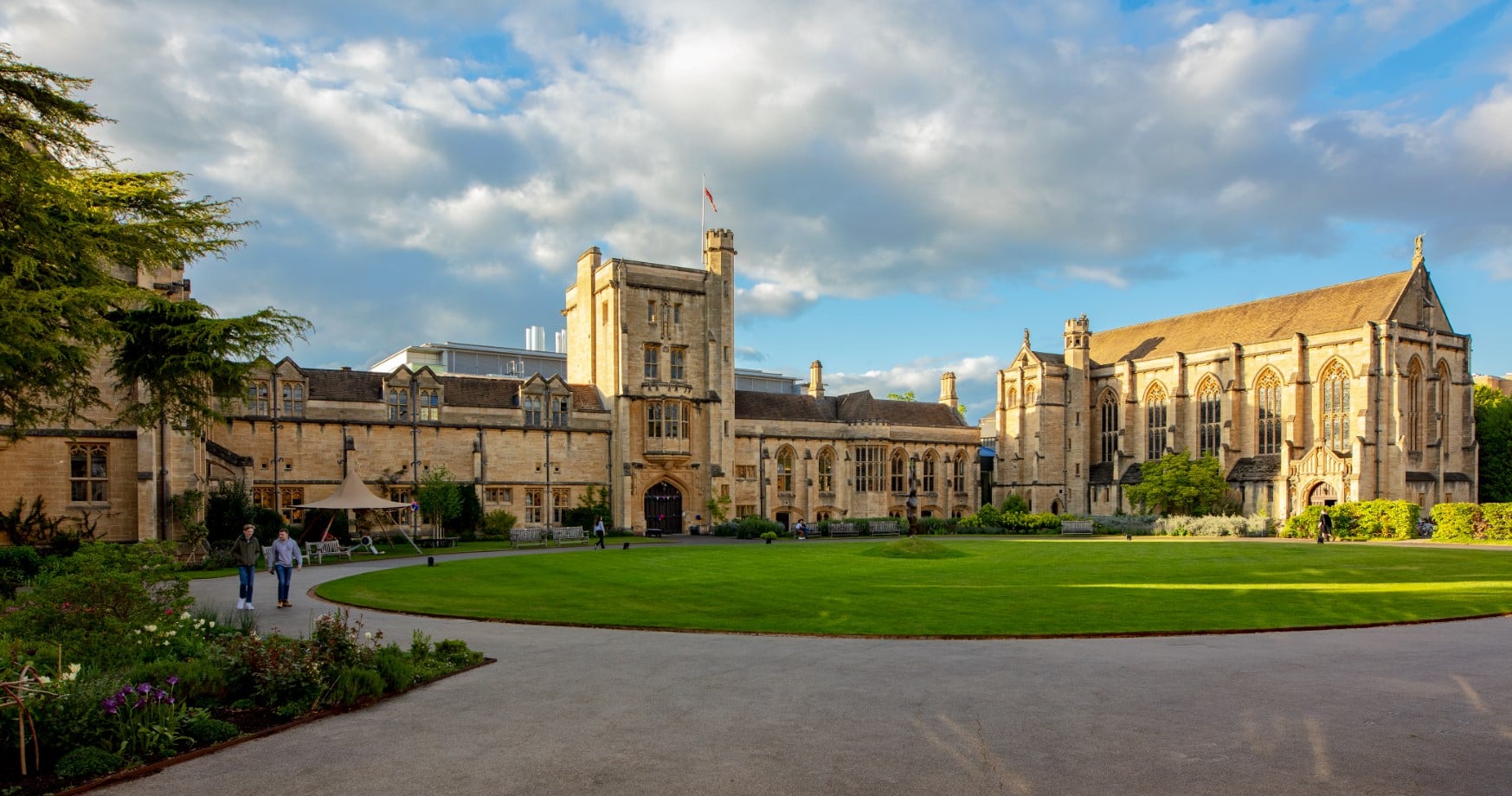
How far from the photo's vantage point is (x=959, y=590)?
2030 cm

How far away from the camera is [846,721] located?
31.1 feet

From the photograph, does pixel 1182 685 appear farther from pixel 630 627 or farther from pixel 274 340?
pixel 274 340

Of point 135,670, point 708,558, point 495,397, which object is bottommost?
point 708,558

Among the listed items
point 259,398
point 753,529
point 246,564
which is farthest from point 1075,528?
point 246,564

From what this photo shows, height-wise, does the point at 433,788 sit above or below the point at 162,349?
below

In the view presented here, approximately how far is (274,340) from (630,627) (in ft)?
34.8

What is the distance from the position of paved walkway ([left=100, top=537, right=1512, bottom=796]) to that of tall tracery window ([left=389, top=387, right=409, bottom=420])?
115 feet

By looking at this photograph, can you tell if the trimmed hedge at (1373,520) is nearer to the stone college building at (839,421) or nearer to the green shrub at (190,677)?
the stone college building at (839,421)

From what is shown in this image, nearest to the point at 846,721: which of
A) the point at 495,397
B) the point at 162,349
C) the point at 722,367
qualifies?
the point at 162,349

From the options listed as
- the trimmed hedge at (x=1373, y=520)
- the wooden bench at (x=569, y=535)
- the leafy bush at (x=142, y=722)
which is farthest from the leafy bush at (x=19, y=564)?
the trimmed hedge at (x=1373, y=520)

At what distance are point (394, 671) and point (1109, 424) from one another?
215 feet

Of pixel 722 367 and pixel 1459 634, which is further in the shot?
pixel 722 367

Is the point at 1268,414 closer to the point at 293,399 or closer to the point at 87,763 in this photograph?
the point at 293,399

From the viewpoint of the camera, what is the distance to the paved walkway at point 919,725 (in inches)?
304
